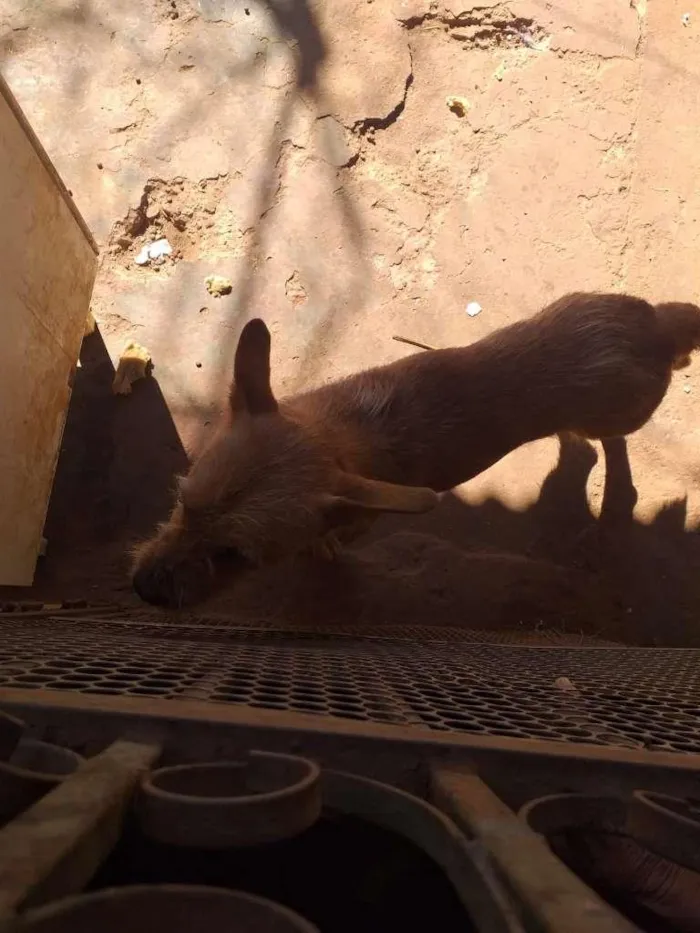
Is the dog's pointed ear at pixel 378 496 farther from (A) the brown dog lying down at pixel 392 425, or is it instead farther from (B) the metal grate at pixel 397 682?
(B) the metal grate at pixel 397 682

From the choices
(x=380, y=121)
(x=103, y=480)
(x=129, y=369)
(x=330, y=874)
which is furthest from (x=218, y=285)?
(x=330, y=874)

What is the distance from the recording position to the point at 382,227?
16.9ft

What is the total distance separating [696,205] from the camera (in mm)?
5348

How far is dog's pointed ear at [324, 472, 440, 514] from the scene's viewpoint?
9.34ft

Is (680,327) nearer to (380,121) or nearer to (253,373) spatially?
(253,373)

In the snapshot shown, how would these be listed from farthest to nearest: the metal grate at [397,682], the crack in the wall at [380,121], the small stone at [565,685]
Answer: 1. the crack in the wall at [380,121]
2. the small stone at [565,685]
3. the metal grate at [397,682]

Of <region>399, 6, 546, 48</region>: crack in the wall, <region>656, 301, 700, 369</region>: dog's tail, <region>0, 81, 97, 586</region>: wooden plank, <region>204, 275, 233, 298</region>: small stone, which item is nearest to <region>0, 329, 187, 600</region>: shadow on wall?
<region>0, 81, 97, 586</region>: wooden plank

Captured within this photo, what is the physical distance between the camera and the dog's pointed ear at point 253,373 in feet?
10.3

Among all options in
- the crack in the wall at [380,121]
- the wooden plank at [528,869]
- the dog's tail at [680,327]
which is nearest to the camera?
the wooden plank at [528,869]

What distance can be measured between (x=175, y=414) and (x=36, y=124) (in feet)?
8.05

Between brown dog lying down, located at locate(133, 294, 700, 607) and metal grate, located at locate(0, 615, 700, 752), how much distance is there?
51 centimetres

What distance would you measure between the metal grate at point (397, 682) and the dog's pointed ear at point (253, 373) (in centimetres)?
111

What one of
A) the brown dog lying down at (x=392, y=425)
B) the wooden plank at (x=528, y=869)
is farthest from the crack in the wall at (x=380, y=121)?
the wooden plank at (x=528, y=869)

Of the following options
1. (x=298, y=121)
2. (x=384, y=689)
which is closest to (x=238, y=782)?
(x=384, y=689)
